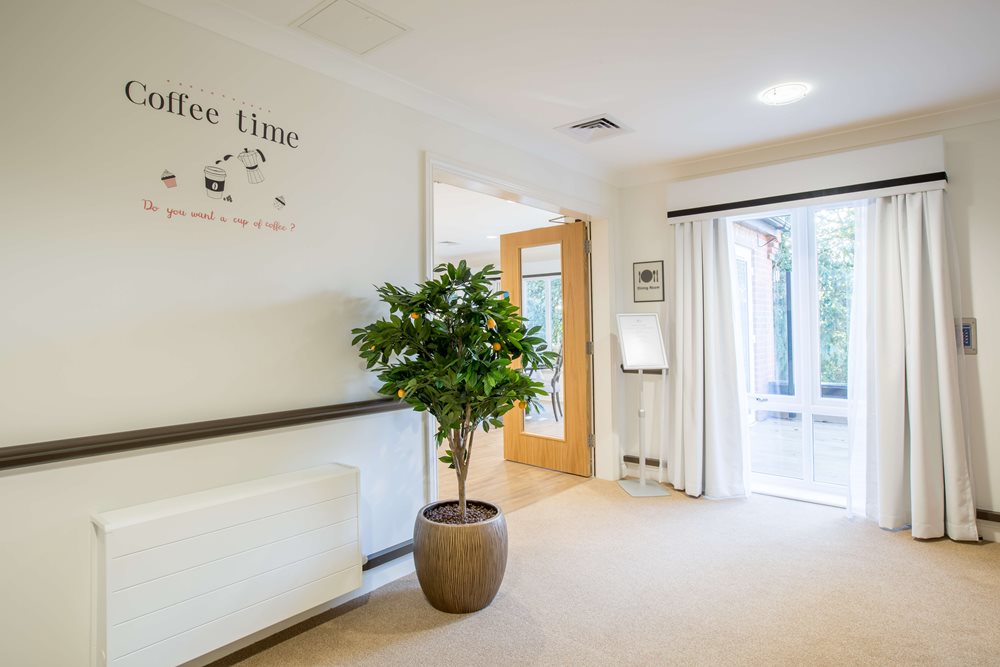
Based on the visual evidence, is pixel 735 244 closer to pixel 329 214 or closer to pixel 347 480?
pixel 329 214

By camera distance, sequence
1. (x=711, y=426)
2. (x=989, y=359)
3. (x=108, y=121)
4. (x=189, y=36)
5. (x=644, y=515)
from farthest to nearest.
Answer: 1. (x=711, y=426)
2. (x=644, y=515)
3. (x=989, y=359)
4. (x=189, y=36)
5. (x=108, y=121)

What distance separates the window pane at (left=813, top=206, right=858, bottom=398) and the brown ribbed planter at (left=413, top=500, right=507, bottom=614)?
9.45 feet

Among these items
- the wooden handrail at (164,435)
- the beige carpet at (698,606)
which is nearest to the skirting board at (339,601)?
the beige carpet at (698,606)

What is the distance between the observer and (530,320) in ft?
15.9

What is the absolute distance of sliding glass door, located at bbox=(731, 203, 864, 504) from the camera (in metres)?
3.82

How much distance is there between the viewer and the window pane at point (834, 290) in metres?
3.79

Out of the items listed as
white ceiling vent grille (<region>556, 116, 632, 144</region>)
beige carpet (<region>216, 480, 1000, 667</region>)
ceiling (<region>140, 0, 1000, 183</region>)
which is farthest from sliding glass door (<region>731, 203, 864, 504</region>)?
white ceiling vent grille (<region>556, 116, 632, 144</region>)

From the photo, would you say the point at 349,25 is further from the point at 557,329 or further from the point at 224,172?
the point at 557,329

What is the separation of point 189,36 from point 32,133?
0.65m

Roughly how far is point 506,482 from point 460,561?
2.08 m

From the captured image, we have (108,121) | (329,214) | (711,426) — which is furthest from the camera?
(711,426)

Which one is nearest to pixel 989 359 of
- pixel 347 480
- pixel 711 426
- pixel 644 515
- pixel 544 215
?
pixel 711 426

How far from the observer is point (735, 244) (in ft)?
13.2

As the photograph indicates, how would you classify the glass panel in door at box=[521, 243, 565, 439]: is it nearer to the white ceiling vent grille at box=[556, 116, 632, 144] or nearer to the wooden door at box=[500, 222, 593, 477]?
the wooden door at box=[500, 222, 593, 477]
